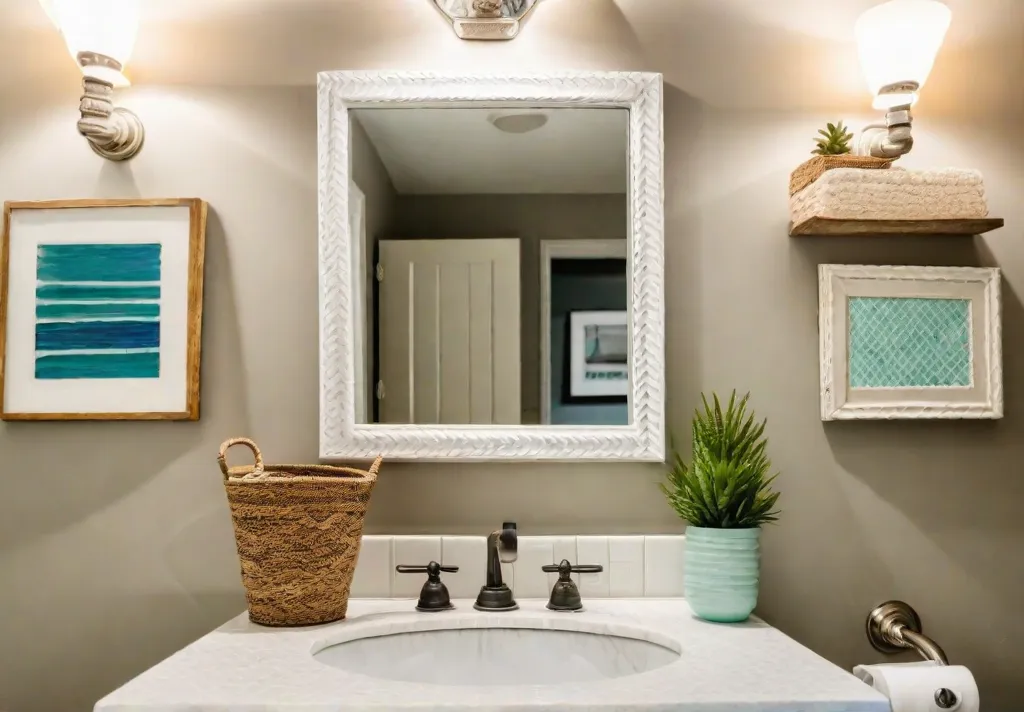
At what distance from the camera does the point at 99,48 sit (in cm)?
143

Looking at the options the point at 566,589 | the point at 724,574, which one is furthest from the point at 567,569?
the point at 724,574

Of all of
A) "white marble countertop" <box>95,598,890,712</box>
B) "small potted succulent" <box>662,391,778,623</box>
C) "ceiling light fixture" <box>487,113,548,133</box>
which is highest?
"ceiling light fixture" <box>487,113,548,133</box>

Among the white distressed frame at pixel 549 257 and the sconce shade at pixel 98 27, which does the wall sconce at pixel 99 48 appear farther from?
the white distressed frame at pixel 549 257

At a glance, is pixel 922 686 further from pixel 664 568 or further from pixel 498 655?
pixel 498 655

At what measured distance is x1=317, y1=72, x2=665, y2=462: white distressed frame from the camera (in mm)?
1517

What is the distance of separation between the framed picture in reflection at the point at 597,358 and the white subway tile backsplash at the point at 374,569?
0.42m

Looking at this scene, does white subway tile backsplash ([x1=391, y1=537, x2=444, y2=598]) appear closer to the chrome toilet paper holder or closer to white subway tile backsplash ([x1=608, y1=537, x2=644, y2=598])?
white subway tile backsplash ([x1=608, y1=537, x2=644, y2=598])

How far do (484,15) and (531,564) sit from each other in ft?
3.25

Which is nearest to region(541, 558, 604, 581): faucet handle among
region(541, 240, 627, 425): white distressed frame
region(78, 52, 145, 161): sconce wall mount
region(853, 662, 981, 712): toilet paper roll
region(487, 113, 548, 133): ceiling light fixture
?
region(541, 240, 627, 425): white distressed frame

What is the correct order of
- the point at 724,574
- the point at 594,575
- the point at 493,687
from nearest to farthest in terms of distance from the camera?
the point at 493,687
the point at 724,574
the point at 594,575

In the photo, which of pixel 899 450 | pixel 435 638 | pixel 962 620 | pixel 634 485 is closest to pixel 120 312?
pixel 435 638

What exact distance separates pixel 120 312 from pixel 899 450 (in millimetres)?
1440

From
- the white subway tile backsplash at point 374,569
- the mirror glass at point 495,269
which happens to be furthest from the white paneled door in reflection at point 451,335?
the white subway tile backsplash at point 374,569

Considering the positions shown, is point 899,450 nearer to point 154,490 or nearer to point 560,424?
point 560,424
